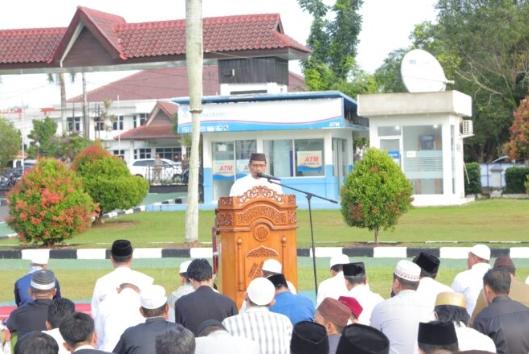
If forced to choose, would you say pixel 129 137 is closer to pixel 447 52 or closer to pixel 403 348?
pixel 447 52

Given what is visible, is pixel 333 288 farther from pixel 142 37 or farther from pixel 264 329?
pixel 142 37

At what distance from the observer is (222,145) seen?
3872 centimetres

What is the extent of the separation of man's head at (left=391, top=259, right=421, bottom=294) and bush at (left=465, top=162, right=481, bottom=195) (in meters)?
35.5

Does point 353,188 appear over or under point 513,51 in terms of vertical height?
under

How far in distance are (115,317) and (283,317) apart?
5.85 feet

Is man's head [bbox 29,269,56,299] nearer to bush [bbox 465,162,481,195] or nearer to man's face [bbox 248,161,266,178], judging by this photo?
man's face [bbox 248,161,266,178]

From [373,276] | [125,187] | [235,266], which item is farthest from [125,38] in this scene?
[235,266]

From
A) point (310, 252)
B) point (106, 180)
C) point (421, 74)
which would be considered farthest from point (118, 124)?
point (310, 252)

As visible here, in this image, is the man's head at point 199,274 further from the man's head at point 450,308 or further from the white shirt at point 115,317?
the man's head at point 450,308

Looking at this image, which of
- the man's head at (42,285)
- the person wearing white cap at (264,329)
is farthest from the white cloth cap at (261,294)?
the man's head at (42,285)

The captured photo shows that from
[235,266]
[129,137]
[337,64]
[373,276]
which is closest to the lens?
[235,266]

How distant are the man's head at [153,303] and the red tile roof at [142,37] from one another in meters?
22.5

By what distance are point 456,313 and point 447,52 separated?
5107cm

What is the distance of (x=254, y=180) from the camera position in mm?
12688
